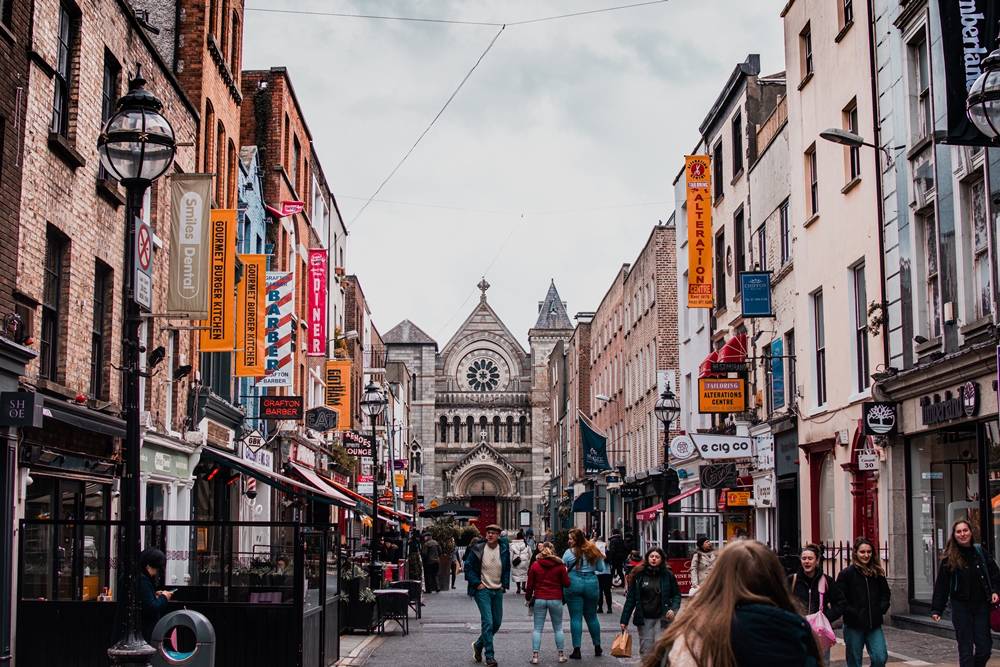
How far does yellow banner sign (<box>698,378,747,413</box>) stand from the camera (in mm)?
29922

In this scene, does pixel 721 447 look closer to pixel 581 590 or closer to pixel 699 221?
pixel 699 221

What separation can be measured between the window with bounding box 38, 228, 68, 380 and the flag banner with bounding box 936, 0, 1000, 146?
11.1 metres

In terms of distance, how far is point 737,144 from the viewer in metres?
33.0

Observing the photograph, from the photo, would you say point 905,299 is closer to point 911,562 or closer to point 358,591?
point 911,562

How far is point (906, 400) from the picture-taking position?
2041 centimetres

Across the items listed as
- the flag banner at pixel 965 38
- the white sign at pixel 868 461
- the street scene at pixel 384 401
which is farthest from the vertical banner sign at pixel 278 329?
the flag banner at pixel 965 38

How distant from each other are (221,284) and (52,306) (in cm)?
645

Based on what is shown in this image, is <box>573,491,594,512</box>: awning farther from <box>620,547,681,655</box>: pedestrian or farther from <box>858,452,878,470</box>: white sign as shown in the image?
<box>620,547,681,655</box>: pedestrian

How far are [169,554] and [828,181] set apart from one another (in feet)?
48.4

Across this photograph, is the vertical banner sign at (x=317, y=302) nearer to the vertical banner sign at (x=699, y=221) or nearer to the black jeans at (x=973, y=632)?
the vertical banner sign at (x=699, y=221)

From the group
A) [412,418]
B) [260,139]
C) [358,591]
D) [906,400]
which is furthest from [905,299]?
[412,418]

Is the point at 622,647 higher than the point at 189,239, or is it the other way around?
the point at 189,239

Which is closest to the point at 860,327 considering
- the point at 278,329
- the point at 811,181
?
the point at 811,181

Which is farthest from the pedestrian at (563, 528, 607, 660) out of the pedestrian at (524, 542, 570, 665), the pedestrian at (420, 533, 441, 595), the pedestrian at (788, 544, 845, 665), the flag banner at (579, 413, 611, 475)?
the flag banner at (579, 413, 611, 475)
